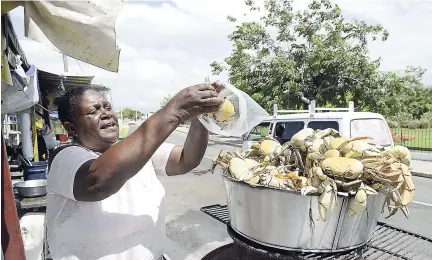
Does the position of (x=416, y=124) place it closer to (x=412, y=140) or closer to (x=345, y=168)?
(x=412, y=140)

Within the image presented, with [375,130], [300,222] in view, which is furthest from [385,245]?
[375,130]

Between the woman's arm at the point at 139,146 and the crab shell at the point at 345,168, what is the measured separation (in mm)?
433

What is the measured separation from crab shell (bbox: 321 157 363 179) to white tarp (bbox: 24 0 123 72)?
781mm

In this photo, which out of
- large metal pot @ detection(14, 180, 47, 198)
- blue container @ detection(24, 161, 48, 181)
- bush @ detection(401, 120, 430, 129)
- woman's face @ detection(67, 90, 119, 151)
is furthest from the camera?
bush @ detection(401, 120, 430, 129)

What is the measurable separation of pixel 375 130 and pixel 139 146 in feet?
21.2

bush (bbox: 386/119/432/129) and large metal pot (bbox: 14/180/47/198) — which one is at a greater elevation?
large metal pot (bbox: 14/180/47/198)

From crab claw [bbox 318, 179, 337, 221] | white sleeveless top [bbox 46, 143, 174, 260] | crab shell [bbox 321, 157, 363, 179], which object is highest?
crab shell [bbox 321, 157, 363, 179]

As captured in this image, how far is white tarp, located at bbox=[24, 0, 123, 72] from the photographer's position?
877 mm

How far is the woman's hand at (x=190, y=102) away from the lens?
108 cm

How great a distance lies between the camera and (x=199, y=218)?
200 inches

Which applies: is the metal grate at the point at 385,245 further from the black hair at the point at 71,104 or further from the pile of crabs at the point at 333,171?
the black hair at the point at 71,104

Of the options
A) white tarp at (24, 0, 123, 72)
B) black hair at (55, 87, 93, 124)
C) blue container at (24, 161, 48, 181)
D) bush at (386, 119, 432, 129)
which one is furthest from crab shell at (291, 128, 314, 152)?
bush at (386, 119, 432, 129)

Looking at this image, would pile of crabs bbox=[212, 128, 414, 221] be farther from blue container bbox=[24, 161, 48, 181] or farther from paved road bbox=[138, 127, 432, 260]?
blue container bbox=[24, 161, 48, 181]

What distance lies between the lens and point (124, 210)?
1372 millimetres
